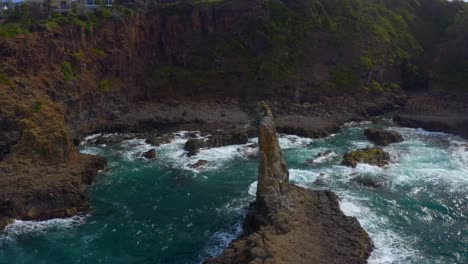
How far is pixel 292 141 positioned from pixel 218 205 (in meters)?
25.7

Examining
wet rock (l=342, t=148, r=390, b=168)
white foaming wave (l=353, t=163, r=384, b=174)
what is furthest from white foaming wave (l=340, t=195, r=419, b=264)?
wet rock (l=342, t=148, r=390, b=168)

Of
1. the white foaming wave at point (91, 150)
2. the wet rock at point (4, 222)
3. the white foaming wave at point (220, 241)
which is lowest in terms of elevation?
the wet rock at point (4, 222)

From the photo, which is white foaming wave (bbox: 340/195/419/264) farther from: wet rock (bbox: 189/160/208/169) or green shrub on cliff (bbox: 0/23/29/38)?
green shrub on cliff (bbox: 0/23/29/38)

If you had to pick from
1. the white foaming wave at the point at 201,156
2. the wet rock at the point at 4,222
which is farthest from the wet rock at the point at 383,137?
the wet rock at the point at 4,222

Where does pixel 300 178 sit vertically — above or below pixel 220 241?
above

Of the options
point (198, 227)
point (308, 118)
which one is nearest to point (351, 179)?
point (198, 227)

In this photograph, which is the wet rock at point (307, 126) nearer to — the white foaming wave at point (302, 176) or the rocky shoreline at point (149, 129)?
the rocky shoreline at point (149, 129)

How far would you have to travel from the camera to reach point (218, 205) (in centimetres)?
4838

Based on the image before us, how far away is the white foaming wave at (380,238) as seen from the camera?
37125 mm

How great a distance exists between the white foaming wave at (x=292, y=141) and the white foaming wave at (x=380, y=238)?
2158cm

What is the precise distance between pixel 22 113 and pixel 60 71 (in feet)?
59.4

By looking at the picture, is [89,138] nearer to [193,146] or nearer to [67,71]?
[67,71]

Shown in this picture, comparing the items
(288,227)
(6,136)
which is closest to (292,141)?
(288,227)

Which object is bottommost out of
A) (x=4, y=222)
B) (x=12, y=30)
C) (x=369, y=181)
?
(x=4, y=222)
